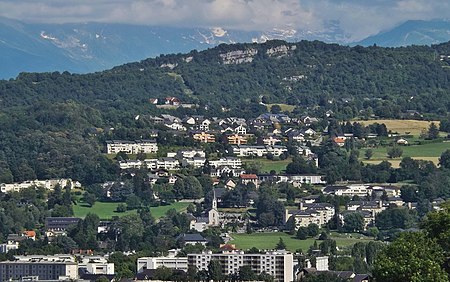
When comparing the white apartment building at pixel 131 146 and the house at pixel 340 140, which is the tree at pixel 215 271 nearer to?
the white apartment building at pixel 131 146

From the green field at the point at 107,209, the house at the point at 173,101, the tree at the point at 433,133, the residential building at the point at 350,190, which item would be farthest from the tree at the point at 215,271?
the house at the point at 173,101

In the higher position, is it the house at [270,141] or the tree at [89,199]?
the house at [270,141]

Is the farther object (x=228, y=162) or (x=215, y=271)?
(x=228, y=162)

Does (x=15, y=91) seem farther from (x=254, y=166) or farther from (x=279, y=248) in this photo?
(x=279, y=248)

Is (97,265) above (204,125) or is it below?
below

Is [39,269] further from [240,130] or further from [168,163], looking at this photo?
[240,130]

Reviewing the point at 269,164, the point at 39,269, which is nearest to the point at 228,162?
the point at 269,164

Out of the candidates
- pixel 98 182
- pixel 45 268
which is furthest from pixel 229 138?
pixel 45 268
